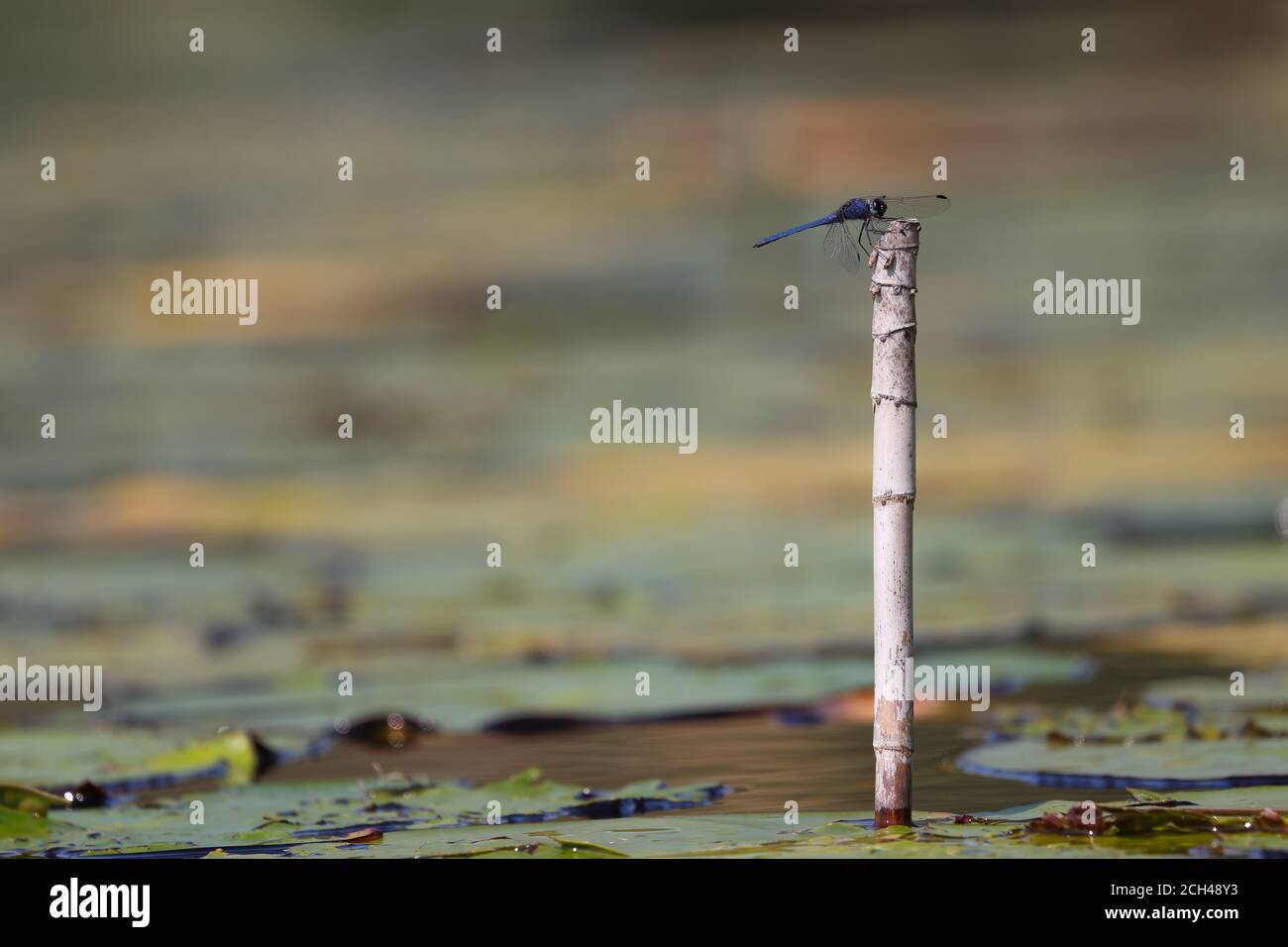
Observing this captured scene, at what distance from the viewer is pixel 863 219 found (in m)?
10.5

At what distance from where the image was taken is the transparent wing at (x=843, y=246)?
419 inches

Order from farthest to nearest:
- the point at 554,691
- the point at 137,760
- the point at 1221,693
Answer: the point at 554,691 < the point at 1221,693 < the point at 137,760

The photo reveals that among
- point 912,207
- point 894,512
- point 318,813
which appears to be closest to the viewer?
point 894,512

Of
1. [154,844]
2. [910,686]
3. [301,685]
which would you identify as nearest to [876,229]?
[910,686]

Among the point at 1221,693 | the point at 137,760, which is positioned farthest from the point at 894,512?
the point at 137,760

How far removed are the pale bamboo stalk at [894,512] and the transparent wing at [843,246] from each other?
87 centimetres

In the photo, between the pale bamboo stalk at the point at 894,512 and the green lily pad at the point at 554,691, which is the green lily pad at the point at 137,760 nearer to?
the green lily pad at the point at 554,691

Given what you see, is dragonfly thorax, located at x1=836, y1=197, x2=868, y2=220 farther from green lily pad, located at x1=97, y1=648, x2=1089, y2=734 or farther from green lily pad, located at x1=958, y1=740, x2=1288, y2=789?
green lily pad, located at x1=97, y1=648, x2=1089, y2=734

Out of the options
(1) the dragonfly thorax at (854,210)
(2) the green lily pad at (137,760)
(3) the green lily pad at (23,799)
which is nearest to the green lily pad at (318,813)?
(3) the green lily pad at (23,799)

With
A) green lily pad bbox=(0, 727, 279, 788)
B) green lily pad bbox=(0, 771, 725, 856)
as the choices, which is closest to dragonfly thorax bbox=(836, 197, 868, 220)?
green lily pad bbox=(0, 771, 725, 856)

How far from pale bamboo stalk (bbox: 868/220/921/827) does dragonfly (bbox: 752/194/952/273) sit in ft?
2.03

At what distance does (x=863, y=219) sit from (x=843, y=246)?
301 millimetres

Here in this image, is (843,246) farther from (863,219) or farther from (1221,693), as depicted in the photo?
(1221,693)
